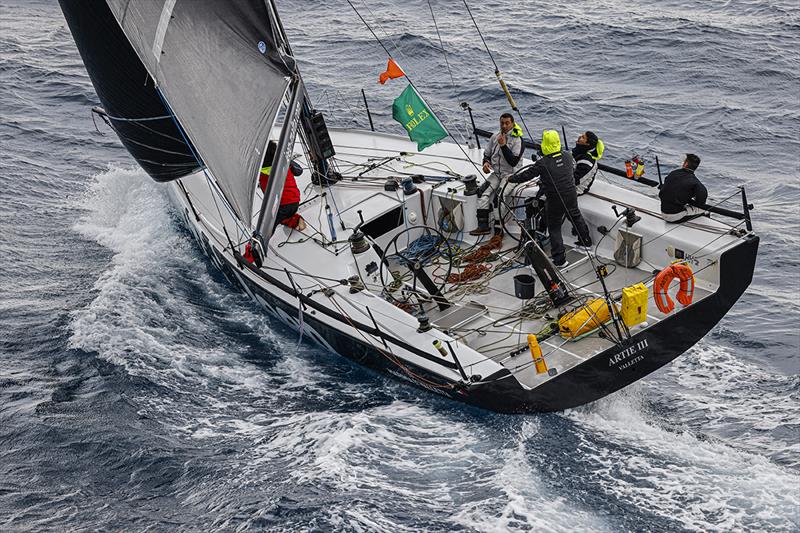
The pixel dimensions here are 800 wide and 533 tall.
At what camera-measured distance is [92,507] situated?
9.28 metres

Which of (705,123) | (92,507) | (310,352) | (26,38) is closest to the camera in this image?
(92,507)

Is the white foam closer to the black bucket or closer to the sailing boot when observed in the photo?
the black bucket

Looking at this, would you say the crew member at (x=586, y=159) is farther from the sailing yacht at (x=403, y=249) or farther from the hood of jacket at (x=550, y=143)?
the hood of jacket at (x=550, y=143)

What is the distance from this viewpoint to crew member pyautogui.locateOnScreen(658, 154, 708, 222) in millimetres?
11344

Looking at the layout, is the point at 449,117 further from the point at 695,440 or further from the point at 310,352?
the point at 695,440

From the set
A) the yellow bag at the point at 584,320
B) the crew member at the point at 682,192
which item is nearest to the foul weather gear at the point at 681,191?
the crew member at the point at 682,192

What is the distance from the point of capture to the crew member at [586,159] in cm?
1213

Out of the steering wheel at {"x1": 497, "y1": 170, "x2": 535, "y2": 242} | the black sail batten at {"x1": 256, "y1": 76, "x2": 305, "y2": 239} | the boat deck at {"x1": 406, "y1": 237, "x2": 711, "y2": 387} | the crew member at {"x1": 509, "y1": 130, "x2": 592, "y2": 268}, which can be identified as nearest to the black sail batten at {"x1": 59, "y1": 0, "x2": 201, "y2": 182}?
the black sail batten at {"x1": 256, "y1": 76, "x2": 305, "y2": 239}

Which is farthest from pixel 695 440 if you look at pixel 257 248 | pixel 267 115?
pixel 267 115

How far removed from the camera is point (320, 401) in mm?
10945

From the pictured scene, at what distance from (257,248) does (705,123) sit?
11.0m

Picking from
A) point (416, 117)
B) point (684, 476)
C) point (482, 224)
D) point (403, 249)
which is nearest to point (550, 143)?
point (482, 224)

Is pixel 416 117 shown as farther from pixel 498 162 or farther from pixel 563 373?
pixel 563 373

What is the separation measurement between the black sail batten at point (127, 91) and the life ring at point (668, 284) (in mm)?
5780
